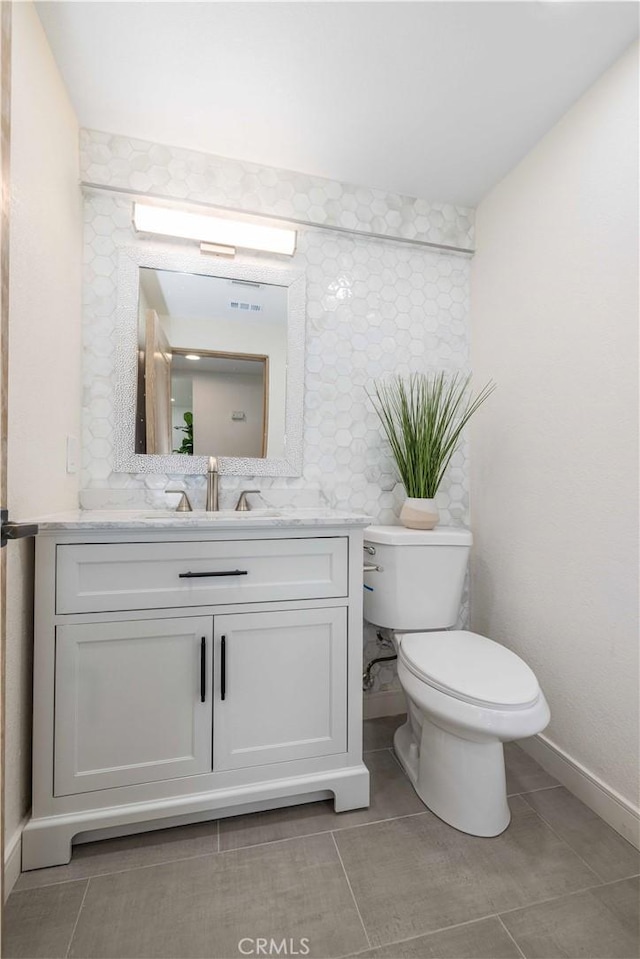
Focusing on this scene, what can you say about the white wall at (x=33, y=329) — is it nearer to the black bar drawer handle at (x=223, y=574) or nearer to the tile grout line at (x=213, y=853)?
the tile grout line at (x=213, y=853)

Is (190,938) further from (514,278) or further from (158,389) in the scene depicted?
(514,278)

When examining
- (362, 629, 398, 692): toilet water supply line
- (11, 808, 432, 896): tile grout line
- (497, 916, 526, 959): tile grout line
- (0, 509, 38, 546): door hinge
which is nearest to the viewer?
(0, 509, 38, 546): door hinge

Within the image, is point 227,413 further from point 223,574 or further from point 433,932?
point 433,932

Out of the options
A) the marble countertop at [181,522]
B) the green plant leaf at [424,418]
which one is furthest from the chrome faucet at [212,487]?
the green plant leaf at [424,418]

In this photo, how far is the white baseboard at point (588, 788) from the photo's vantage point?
4.18ft

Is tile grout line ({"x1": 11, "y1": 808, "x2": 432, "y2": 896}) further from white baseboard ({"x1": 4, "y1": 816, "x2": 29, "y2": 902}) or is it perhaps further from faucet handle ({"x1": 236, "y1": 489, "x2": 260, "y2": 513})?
faucet handle ({"x1": 236, "y1": 489, "x2": 260, "y2": 513})

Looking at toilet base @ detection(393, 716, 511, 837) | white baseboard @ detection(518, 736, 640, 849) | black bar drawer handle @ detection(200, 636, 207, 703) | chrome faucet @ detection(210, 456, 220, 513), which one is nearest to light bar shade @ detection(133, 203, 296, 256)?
chrome faucet @ detection(210, 456, 220, 513)

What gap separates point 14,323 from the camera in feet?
3.71

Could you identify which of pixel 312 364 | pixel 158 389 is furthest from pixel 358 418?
pixel 158 389

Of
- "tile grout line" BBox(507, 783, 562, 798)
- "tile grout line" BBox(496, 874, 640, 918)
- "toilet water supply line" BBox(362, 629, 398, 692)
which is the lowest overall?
"tile grout line" BBox(507, 783, 562, 798)

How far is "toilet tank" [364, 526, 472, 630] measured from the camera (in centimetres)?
165

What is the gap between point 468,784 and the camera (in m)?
1.31

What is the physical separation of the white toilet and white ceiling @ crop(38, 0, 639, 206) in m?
1.51

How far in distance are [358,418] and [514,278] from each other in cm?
85
